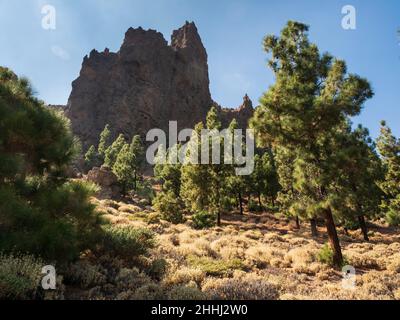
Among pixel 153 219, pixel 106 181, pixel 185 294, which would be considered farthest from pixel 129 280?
pixel 106 181

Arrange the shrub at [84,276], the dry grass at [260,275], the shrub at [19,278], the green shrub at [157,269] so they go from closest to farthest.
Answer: the shrub at [19,278], the shrub at [84,276], the dry grass at [260,275], the green shrub at [157,269]

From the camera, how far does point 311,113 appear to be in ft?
47.6

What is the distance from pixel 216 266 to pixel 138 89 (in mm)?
113681

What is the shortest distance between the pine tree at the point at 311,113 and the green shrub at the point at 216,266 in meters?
A: 4.33

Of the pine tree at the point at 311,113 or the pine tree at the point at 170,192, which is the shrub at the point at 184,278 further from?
the pine tree at the point at 170,192

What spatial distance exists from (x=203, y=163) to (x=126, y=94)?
92.7 meters

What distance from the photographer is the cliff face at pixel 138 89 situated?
387 feet

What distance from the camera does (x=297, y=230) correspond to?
3838cm

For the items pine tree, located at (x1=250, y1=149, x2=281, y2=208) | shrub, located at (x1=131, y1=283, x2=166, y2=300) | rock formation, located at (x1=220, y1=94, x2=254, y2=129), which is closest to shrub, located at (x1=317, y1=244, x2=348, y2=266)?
shrub, located at (x1=131, y1=283, x2=166, y2=300)

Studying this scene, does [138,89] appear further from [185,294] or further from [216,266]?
[185,294]

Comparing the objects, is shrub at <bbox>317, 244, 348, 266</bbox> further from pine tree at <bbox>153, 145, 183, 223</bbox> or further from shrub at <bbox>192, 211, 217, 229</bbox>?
pine tree at <bbox>153, 145, 183, 223</bbox>

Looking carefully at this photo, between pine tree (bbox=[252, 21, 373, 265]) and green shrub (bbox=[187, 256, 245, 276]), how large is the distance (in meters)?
4.33

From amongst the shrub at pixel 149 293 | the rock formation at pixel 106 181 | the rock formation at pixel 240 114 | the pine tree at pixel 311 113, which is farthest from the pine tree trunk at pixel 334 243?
the rock formation at pixel 240 114

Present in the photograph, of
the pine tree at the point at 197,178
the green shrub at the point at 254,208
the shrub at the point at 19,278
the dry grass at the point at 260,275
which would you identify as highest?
the pine tree at the point at 197,178
